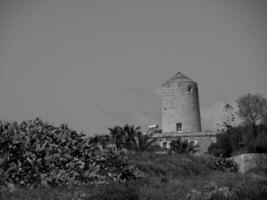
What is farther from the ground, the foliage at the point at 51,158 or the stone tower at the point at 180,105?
the stone tower at the point at 180,105

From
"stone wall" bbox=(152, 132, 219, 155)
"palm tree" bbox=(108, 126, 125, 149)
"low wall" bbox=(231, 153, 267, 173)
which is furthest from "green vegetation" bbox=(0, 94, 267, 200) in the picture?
"stone wall" bbox=(152, 132, 219, 155)

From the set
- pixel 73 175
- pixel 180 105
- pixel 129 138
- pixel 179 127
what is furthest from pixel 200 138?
pixel 73 175

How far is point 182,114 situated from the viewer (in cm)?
5703

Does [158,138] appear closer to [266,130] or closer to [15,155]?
[266,130]

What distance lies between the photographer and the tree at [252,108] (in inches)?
2201

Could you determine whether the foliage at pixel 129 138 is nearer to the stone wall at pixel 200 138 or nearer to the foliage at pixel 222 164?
the foliage at pixel 222 164

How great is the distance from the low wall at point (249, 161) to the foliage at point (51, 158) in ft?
50.7

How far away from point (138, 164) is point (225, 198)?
16.1 m

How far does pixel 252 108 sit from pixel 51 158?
3760 centimetres

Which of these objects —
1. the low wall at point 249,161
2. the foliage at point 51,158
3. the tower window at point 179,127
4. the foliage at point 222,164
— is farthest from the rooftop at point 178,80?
the foliage at point 51,158

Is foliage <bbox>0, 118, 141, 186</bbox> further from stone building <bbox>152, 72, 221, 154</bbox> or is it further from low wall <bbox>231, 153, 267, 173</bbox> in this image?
stone building <bbox>152, 72, 221, 154</bbox>

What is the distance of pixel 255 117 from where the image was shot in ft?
185

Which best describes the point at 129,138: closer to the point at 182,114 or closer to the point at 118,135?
the point at 118,135

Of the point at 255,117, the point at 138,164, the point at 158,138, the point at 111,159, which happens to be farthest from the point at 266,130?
the point at 111,159
